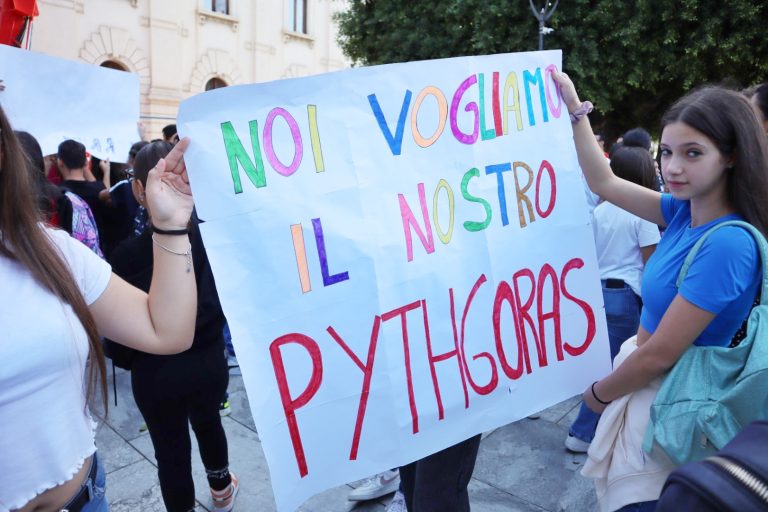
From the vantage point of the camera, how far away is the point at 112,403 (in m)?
3.61

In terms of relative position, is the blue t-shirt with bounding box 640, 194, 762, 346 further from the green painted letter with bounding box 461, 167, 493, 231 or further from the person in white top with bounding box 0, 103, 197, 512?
the person in white top with bounding box 0, 103, 197, 512

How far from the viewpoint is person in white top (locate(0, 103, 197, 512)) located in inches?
43.2

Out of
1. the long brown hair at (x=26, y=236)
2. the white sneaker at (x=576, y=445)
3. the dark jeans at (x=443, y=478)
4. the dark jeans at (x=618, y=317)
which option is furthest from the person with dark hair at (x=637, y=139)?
the long brown hair at (x=26, y=236)

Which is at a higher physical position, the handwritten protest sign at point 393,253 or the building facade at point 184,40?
the building facade at point 184,40

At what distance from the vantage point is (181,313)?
1.29 meters

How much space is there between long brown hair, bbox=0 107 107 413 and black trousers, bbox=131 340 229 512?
880mm

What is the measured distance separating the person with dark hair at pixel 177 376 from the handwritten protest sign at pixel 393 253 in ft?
2.63

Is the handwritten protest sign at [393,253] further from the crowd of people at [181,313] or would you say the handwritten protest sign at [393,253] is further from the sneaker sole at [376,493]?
the sneaker sole at [376,493]

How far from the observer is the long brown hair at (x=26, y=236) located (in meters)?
1.14

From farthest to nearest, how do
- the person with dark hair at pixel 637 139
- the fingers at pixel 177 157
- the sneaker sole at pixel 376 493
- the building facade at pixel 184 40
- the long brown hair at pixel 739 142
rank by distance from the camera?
the building facade at pixel 184 40, the person with dark hair at pixel 637 139, the sneaker sole at pixel 376 493, the long brown hair at pixel 739 142, the fingers at pixel 177 157

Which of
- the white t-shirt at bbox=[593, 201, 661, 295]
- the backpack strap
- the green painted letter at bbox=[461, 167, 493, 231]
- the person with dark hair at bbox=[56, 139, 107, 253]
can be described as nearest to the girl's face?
the backpack strap

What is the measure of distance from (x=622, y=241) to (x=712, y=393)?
1712 millimetres

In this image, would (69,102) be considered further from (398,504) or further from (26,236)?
(398,504)

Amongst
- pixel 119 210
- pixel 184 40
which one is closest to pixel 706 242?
pixel 119 210
